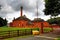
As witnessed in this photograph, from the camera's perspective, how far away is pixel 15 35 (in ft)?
117

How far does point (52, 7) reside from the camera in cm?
4359

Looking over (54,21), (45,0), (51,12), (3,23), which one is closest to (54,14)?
(51,12)

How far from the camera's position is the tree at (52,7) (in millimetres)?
42562

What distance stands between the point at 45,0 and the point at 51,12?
3.18 m

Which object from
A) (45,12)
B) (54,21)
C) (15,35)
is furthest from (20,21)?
(15,35)

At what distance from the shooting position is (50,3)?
43.2m

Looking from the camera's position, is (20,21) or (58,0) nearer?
(58,0)

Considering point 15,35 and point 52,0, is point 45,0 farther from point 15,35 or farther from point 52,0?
point 15,35

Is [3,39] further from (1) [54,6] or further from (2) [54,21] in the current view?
(2) [54,21]

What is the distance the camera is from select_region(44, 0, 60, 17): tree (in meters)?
42.6

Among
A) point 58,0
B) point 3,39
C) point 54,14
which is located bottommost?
point 3,39

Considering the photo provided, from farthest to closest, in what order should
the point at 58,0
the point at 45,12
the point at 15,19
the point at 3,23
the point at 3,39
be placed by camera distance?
the point at 15,19 → the point at 3,23 → the point at 45,12 → the point at 58,0 → the point at 3,39

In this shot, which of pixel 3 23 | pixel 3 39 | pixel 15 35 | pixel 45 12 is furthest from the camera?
pixel 3 23

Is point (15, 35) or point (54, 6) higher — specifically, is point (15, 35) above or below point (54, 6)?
below
